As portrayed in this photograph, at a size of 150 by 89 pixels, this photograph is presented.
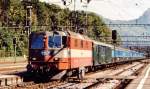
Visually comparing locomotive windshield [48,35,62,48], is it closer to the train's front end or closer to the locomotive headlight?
the train's front end

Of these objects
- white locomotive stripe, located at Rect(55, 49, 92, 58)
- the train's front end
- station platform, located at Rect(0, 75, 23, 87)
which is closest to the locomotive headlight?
the train's front end

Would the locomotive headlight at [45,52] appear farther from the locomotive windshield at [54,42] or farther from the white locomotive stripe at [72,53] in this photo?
the white locomotive stripe at [72,53]

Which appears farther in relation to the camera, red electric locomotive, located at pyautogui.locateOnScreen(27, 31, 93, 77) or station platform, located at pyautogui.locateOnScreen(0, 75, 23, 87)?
red electric locomotive, located at pyautogui.locateOnScreen(27, 31, 93, 77)

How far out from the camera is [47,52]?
28469 millimetres

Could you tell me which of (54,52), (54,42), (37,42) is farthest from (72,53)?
(37,42)

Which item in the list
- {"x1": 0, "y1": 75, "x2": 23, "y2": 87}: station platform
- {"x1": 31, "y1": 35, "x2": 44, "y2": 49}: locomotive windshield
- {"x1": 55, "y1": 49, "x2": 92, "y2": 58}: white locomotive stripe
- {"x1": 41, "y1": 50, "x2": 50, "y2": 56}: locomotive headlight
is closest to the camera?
{"x1": 0, "y1": 75, "x2": 23, "y2": 87}: station platform

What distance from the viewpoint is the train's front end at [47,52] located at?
28416 mm

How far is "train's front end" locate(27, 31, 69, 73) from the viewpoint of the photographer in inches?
1119

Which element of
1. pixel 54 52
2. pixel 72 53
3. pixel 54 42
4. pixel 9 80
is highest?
pixel 54 42

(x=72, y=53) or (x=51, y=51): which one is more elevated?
(x=51, y=51)

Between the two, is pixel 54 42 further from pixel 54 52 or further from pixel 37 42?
pixel 37 42

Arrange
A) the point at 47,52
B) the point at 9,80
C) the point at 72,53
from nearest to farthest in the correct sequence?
the point at 9,80 < the point at 47,52 < the point at 72,53

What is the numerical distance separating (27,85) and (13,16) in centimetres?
7899

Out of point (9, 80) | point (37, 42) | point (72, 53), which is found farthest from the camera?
point (72, 53)
